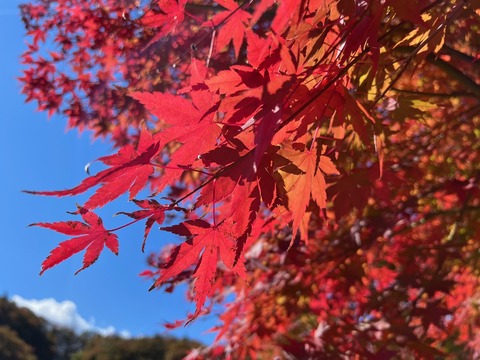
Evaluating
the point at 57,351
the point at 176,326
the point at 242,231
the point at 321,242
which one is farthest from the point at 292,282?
the point at 57,351

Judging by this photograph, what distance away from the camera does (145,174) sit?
993mm

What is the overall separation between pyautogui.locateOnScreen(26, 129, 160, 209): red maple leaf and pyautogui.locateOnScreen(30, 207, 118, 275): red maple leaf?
0.04m

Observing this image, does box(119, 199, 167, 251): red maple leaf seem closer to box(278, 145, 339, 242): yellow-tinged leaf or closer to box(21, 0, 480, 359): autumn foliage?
box(21, 0, 480, 359): autumn foliage

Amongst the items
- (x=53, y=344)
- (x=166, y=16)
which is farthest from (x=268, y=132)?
(x=53, y=344)

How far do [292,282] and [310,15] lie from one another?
207cm

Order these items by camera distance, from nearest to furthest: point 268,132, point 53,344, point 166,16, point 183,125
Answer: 1. point 268,132
2. point 183,125
3. point 166,16
4. point 53,344

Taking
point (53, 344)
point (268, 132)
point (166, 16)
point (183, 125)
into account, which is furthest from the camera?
point (53, 344)

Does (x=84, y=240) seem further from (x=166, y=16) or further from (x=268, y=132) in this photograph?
(x=166, y=16)

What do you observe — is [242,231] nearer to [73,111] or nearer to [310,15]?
[310,15]

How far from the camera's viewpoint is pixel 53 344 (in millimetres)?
33438

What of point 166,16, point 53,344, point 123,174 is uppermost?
point 53,344

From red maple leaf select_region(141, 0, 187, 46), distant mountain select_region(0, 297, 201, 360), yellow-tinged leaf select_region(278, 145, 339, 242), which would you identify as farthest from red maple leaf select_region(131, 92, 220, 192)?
distant mountain select_region(0, 297, 201, 360)

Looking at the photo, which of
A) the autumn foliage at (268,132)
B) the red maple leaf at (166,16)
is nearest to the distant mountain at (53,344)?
the autumn foliage at (268,132)

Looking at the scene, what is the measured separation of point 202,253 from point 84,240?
0.81ft
